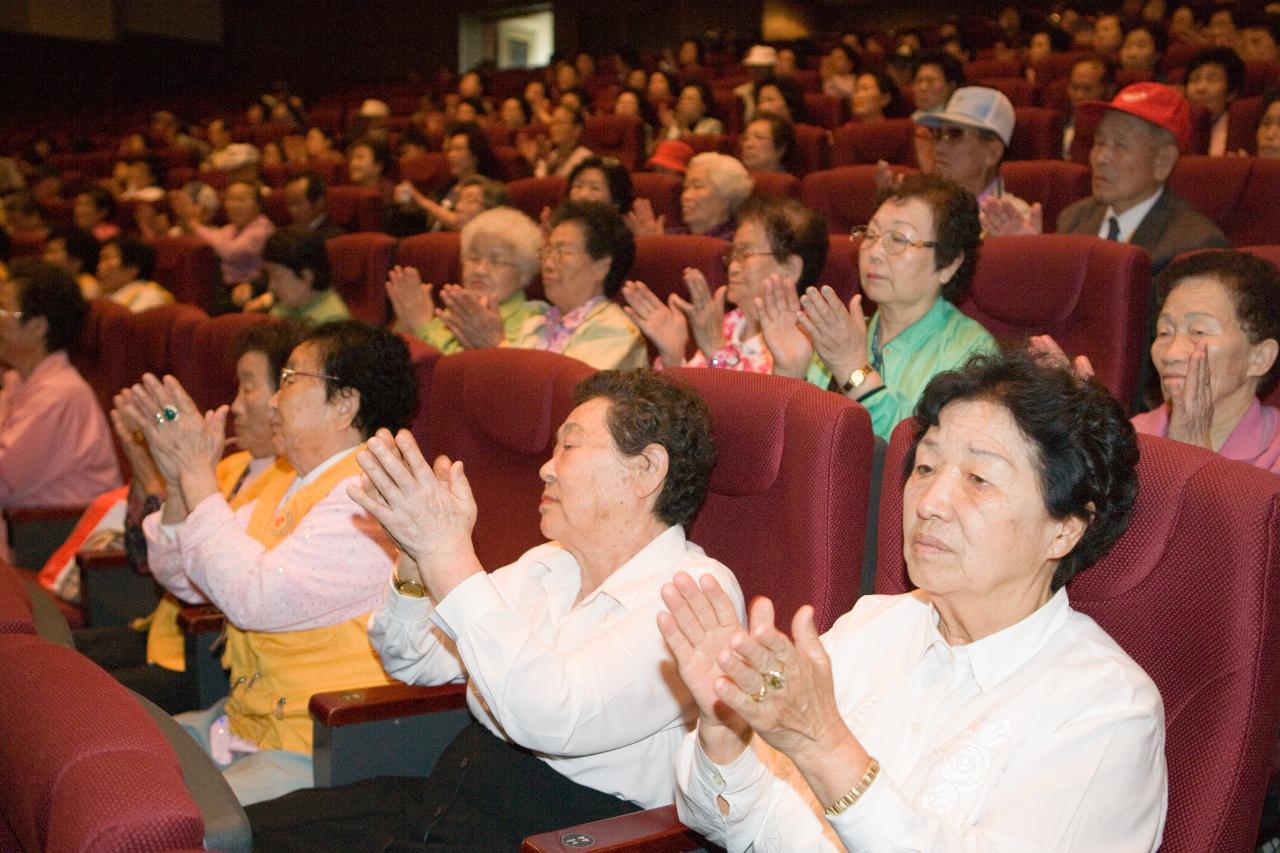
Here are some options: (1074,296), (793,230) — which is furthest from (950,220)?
(793,230)

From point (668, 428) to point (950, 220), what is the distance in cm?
101

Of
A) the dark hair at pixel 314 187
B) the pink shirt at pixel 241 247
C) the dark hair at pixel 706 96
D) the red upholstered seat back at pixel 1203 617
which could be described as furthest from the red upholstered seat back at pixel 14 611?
the dark hair at pixel 706 96

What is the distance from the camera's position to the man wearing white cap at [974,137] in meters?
3.84

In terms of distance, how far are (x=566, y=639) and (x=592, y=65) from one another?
9.83m

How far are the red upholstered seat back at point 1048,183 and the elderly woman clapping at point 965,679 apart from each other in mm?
2789

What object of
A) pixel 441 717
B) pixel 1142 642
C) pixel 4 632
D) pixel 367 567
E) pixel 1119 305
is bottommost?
pixel 441 717

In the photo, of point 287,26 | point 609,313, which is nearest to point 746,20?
point 287,26

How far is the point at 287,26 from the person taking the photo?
1419 centimetres

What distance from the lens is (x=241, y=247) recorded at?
20.3 ft

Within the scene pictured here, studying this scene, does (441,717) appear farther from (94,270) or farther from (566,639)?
(94,270)

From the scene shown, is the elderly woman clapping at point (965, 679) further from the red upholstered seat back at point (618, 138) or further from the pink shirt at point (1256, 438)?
the red upholstered seat back at point (618, 138)

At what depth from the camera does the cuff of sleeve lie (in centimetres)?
158

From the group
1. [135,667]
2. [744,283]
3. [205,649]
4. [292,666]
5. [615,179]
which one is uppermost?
[615,179]

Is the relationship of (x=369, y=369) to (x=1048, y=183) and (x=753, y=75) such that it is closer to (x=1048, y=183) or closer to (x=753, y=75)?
(x=1048, y=183)
